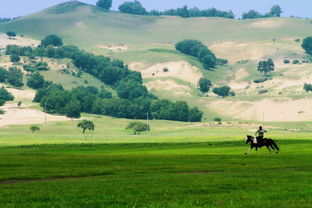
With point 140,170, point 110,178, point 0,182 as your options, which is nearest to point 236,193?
point 110,178

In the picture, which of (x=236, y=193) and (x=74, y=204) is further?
(x=236, y=193)

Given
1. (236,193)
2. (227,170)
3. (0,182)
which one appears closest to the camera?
(236,193)

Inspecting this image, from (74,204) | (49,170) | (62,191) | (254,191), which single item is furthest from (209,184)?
(49,170)

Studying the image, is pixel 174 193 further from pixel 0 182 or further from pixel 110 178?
pixel 0 182

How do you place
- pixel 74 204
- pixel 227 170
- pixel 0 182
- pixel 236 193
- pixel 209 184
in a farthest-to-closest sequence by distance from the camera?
pixel 227 170 → pixel 0 182 → pixel 209 184 → pixel 236 193 → pixel 74 204

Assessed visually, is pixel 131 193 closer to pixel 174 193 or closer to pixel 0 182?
pixel 174 193

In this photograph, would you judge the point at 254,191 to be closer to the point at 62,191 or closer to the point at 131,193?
the point at 131,193

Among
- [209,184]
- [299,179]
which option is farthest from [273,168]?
[209,184]

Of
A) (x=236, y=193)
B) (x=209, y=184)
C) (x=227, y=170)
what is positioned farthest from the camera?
(x=227, y=170)

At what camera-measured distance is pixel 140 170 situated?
5612cm

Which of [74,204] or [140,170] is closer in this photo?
[74,204]

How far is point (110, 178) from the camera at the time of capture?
4788cm

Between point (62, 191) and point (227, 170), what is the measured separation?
19.6 metres

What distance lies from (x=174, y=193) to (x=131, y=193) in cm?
196
